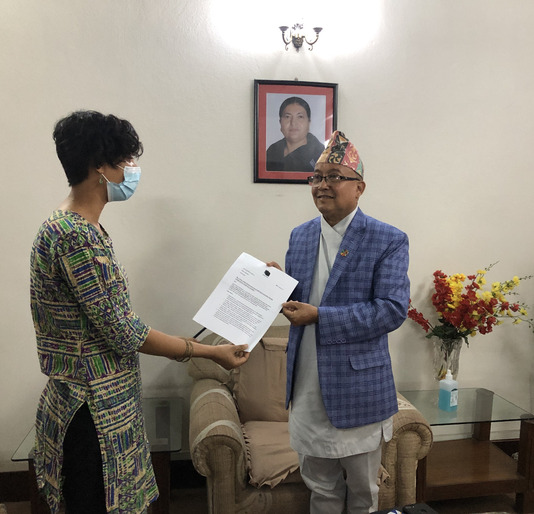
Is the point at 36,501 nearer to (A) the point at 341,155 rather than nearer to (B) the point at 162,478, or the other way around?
(B) the point at 162,478

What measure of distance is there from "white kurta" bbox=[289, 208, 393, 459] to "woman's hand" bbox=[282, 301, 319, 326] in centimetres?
10

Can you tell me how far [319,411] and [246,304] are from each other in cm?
42

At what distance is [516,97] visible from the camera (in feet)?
8.46

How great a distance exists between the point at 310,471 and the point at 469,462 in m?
1.24

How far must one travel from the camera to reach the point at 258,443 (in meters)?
1.96

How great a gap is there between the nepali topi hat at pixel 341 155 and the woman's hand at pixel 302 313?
1.56 feet

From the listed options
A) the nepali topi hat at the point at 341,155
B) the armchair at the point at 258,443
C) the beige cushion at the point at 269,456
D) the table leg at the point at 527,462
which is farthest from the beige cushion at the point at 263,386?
the table leg at the point at 527,462

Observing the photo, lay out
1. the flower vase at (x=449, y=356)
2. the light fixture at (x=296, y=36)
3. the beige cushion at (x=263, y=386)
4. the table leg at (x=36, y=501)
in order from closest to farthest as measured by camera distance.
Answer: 1. the table leg at (x=36, y=501)
2. the beige cushion at (x=263, y=386)
3. the light fixture at (x=296, y=36)
4. the flower vase at (x=449, y=356)

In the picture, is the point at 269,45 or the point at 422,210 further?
the point at 422,210

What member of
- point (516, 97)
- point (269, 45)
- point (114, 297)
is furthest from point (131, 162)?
point (516, 97)

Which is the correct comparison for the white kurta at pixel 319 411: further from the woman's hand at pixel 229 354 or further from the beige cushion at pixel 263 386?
the beige cushion at pixel 263 386

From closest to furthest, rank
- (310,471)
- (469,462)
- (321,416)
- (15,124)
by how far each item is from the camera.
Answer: (321,416)
(310,471)
(15,124)
(469,462)

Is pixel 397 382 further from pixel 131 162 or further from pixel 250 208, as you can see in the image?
pixel 131 162

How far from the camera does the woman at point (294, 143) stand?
7.82 feet
